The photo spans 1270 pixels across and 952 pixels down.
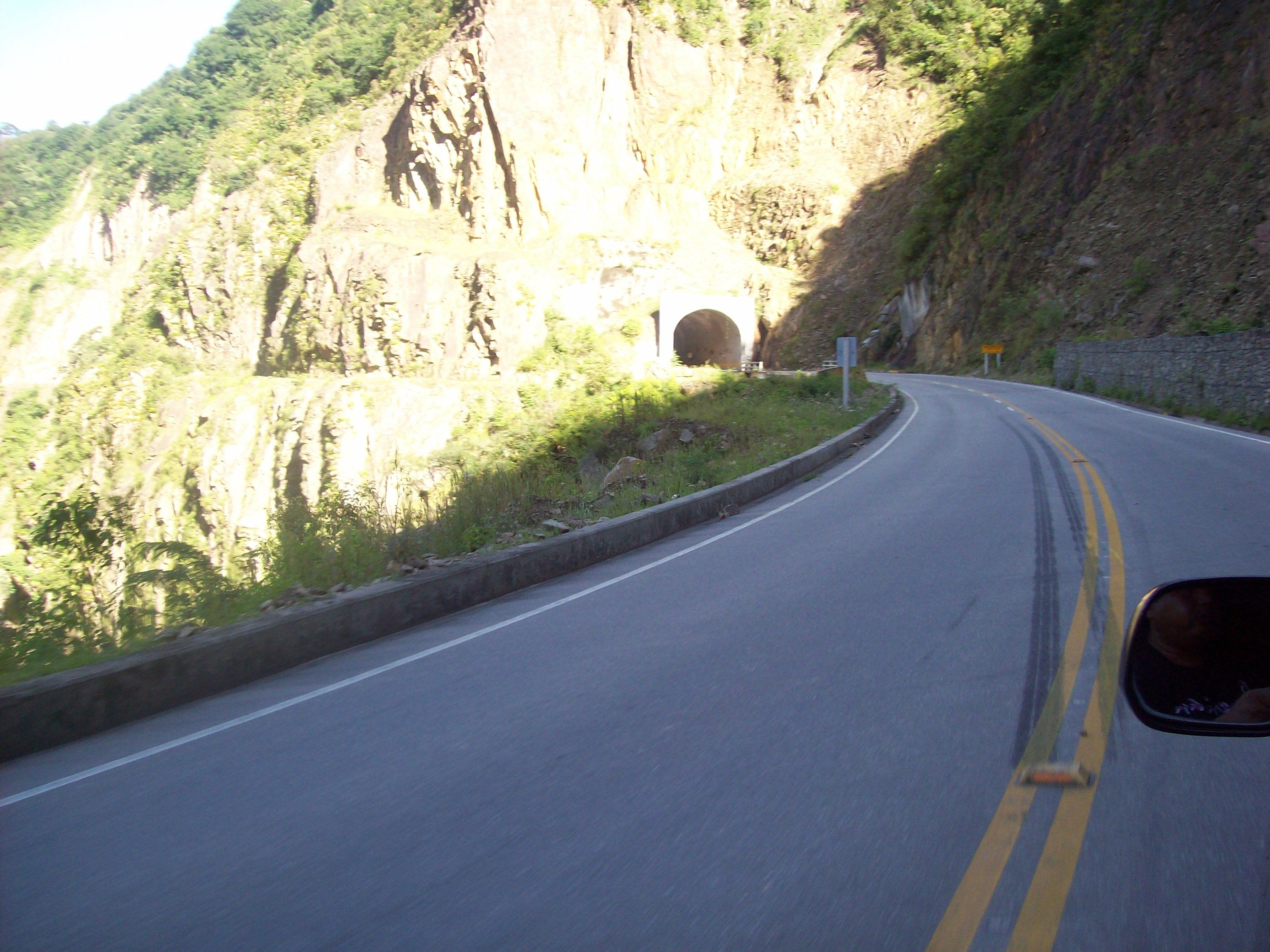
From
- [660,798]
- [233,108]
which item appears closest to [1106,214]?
[660,798]

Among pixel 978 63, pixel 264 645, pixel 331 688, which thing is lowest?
pixel 331 688

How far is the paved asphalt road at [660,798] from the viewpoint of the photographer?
2990 millimetres

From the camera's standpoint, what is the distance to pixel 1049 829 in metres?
3.43

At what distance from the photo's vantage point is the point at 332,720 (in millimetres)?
5164

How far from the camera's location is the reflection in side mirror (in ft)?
6.81

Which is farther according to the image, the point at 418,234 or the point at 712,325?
the point at 712,325

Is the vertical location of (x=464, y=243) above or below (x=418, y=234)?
below

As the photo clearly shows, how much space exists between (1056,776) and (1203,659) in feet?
6.43

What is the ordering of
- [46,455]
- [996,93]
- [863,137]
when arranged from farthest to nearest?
[863,137] < [46,455] < [996,93]

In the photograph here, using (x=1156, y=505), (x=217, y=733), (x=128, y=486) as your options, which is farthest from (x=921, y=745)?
(x=128, y=486)

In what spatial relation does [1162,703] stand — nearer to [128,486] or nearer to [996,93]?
[128,486]

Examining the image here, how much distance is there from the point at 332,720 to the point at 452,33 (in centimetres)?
6672

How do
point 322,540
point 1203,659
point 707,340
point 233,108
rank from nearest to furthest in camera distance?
point 1203,659, point 322,540, point 707,340, point 233,108

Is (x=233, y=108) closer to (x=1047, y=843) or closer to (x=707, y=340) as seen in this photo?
(x=707, y=340)
